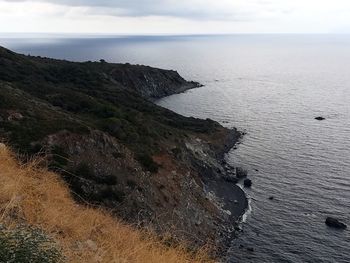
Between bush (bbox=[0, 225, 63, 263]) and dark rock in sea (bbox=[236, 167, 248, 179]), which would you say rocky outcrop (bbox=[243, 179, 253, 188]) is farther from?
bush (bbox=[0, 225, 63, 263])

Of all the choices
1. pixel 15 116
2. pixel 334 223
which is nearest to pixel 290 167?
pixel 334 223

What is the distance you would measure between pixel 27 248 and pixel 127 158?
162ft

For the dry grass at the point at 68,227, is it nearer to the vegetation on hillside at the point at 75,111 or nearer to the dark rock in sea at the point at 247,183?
the vegetation on hillside at the point at 75,111

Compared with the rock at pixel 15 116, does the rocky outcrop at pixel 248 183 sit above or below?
below

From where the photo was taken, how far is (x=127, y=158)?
56.0 m

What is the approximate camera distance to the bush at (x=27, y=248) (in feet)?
21.6

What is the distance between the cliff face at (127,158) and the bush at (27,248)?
63.5 feet

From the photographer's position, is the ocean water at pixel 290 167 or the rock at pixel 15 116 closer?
the rock at pixel 15 116

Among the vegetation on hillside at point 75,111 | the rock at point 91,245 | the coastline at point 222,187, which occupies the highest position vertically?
the rock at point 91,245

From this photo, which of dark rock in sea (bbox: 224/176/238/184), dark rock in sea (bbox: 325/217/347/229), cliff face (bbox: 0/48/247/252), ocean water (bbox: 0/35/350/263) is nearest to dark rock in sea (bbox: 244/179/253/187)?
ocean water (bbox: 0/35/350/263)

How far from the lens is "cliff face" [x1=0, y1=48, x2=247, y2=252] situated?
4577 cm

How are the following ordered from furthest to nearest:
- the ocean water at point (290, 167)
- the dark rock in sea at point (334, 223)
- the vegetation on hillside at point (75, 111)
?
1. the dark rock in sea at point (334, 223)
2. the ocean water at point (290, 167)
3. the vegetation on hillside at point (75, 111)

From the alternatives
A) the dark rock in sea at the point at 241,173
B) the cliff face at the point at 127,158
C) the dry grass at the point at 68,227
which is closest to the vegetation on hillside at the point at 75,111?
the cliff face at the point at 127,158

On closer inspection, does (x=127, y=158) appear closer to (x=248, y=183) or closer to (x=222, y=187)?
(x=222, y=187)
